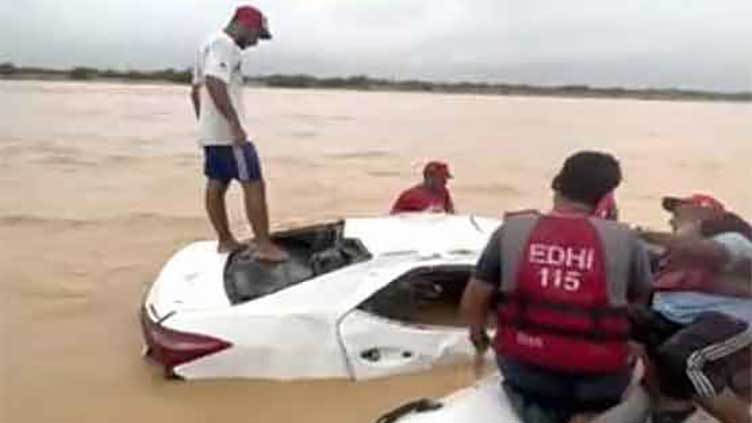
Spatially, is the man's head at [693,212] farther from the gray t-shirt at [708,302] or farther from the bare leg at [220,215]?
the bare leg at [220,215]

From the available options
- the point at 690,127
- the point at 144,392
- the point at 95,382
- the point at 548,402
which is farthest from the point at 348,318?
the point at 690,127

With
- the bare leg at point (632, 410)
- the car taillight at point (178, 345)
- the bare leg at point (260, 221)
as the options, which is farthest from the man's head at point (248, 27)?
the bare leg at point (632, 410)

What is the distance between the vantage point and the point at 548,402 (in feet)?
14.3

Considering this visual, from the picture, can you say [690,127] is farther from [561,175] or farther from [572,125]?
[561,175]

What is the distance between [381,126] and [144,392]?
129 ft

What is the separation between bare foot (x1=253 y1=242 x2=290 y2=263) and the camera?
7.62 m

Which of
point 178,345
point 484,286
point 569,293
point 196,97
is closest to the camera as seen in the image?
point 569,293

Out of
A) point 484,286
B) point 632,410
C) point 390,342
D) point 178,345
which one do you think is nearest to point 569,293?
point 484,286

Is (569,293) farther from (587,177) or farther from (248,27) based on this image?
(248,27)

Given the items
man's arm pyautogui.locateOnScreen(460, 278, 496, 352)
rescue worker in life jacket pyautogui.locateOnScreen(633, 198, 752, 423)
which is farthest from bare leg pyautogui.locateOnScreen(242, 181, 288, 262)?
rescue worker in life jacket pyautogui.locateOnScreen(633, 198, 752, 423)

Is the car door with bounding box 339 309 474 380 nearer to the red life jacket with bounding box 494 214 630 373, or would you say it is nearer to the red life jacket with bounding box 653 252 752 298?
the red life jacket with bounding box 653 252 752 298

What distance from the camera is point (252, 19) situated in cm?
796

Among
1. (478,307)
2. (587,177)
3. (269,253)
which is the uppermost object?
(587,177)

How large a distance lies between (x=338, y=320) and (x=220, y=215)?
188cm
